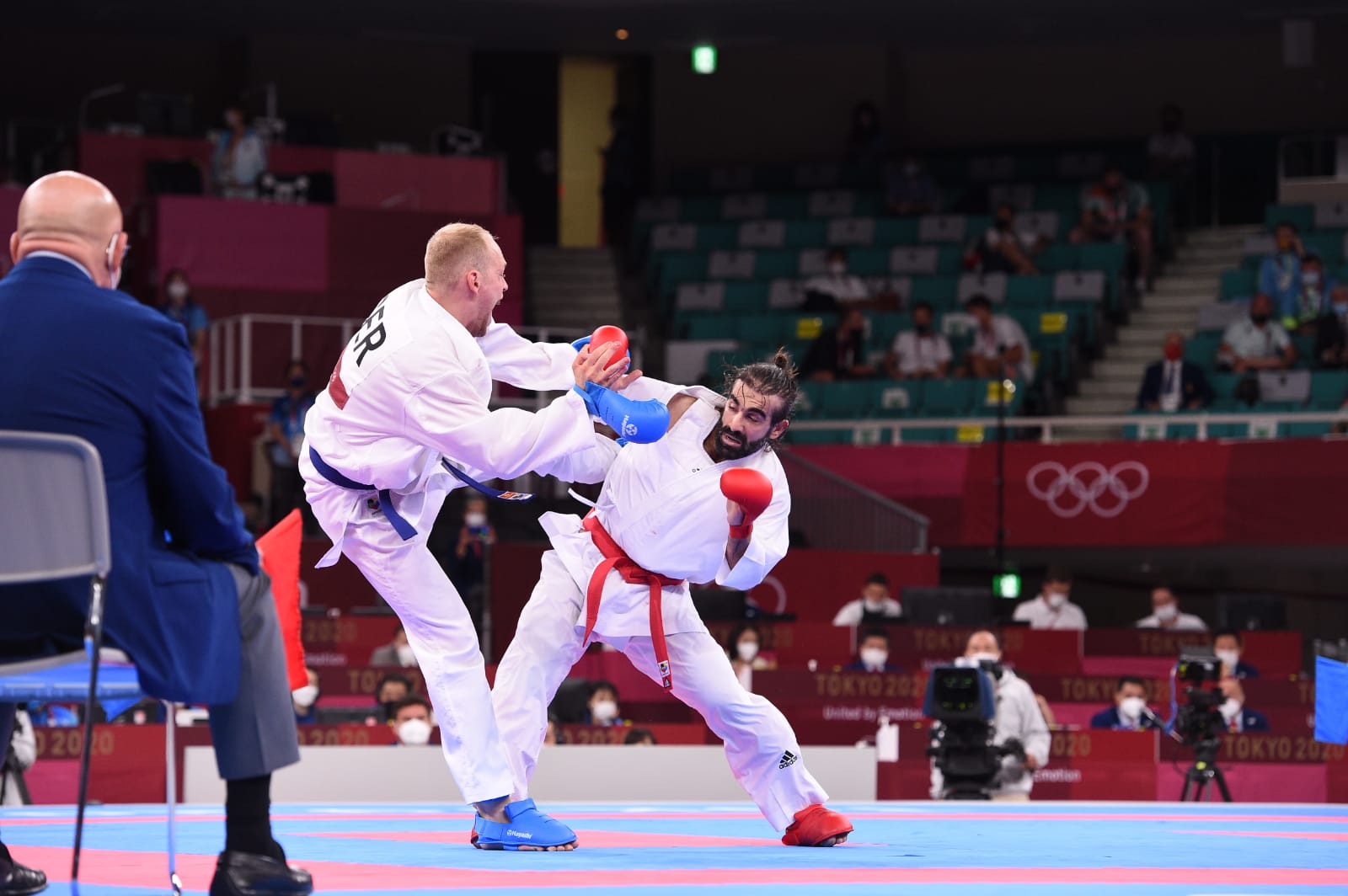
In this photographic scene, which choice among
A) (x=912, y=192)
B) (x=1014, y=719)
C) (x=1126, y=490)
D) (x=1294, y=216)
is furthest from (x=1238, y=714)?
(x=912, y=192)

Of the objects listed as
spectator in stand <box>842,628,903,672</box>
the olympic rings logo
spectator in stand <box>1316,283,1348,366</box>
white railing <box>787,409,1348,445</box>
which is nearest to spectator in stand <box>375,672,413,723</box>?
spectator in stand <box>842,628,903,672</box>

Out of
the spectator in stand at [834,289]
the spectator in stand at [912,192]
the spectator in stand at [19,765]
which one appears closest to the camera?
the spectator in stand at [19,765]

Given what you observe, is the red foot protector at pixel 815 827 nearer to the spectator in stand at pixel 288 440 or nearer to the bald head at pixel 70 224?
the bald head at pixel 70 224

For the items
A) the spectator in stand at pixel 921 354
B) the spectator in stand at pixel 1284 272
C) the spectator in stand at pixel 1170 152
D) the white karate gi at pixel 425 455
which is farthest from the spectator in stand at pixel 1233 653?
the spectator in stand at pixel 1170 152

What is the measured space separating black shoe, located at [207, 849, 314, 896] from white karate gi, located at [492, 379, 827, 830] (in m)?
1.77

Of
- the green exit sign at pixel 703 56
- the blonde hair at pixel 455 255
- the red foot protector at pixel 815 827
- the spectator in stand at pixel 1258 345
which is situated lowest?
the red foot protector at pixel 815 827

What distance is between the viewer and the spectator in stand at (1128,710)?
35.8ft

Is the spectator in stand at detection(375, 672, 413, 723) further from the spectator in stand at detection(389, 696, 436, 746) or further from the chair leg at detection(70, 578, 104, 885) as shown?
the chair leg at detection(70, 578, 104, 885)

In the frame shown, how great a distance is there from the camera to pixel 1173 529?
14.6m

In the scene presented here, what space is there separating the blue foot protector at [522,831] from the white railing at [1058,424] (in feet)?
33.3

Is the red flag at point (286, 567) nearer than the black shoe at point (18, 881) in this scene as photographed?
No

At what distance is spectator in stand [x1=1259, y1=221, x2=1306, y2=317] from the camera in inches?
661

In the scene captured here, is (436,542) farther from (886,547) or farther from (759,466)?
(759,466)

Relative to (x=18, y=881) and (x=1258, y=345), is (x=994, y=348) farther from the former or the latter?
(x=18, y=881)
